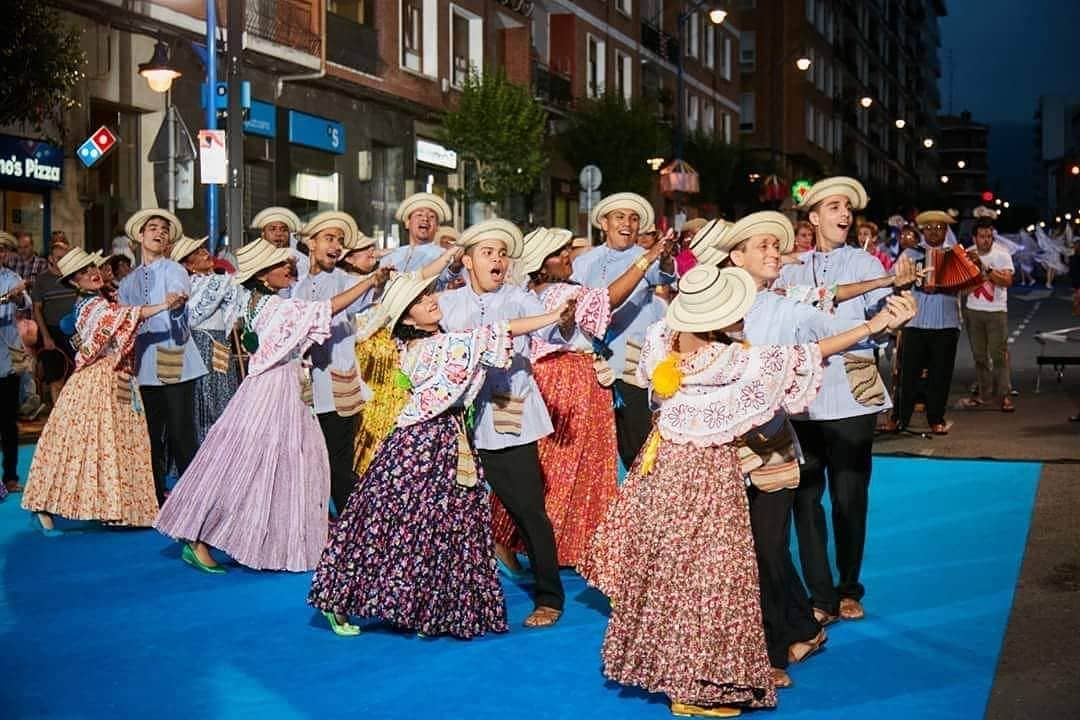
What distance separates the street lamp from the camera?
16.3m

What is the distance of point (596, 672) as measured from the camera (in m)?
6.54

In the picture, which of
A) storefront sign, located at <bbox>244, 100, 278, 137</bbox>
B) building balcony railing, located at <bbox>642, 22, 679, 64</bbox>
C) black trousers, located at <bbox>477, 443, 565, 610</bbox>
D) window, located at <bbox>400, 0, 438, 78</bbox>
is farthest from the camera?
building balcony railing, located at <bbox>642, 22, 679, 64</bbox>

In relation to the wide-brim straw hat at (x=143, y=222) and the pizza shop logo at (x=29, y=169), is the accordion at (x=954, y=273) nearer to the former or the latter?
the wide-brim straw hat at (x=143, y=222)

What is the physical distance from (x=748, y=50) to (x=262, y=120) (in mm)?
44049

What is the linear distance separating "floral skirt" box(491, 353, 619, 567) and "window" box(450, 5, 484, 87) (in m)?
24.5

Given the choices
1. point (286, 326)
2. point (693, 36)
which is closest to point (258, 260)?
point (286, 326)

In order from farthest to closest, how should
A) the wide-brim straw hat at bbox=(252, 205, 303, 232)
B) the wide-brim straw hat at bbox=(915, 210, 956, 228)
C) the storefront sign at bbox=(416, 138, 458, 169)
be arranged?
the storefront sign at bbox=(416, 138, 458, 169) → the wide-brim straw hat at bbox=(915, 210, 956, 228) → the wide-brim straw hat at bbox=(252, 205, 303, 232)

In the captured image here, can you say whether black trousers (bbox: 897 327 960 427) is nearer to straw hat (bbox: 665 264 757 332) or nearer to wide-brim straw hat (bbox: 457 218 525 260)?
wide-brim straw hat (bbox: 457 218 525 260)

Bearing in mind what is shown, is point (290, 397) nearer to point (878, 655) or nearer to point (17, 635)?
point (17, 635)

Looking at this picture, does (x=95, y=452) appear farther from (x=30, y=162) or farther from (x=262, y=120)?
(x=262, y=120)

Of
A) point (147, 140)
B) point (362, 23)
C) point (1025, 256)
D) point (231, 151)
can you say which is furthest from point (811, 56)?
point (231, 151)

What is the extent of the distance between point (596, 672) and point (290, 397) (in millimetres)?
2811

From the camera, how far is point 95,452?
10086mm

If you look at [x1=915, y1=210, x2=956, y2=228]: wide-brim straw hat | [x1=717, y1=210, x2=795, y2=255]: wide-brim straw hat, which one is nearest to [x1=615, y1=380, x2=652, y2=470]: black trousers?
[x1=717, y1=210, x2=795, y2=255]: wide-brim straw hat
